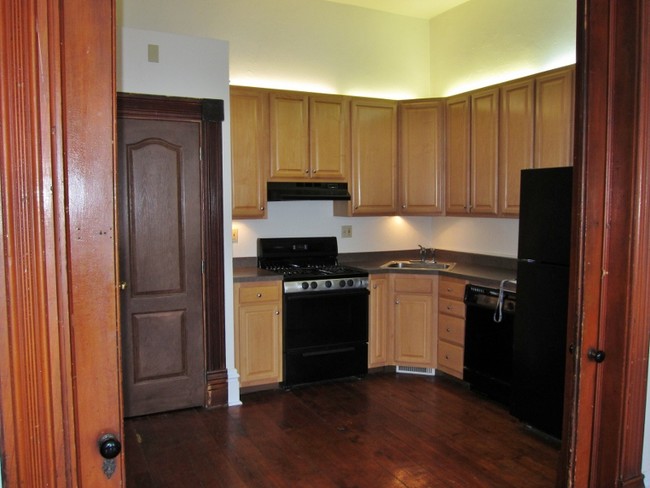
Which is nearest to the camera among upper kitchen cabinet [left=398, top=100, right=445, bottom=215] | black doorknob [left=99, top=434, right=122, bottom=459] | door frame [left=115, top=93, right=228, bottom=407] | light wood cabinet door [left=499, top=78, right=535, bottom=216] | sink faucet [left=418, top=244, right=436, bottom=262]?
black doorknob [left=99, top=434, right=122, bottom=459]

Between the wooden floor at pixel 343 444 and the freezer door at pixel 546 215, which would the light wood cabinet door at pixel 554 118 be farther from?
the wooden floor at pixel 343 444

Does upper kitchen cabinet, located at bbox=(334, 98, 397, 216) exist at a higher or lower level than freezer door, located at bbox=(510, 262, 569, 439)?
higher

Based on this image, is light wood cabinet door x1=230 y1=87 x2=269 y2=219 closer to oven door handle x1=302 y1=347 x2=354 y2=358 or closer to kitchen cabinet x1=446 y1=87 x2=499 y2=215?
oven door handle x1=302 y1=347 x2=354 y2=358

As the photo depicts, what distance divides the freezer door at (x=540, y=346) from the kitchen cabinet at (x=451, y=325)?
727 millimetres

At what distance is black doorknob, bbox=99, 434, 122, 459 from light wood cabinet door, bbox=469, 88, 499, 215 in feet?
11.9

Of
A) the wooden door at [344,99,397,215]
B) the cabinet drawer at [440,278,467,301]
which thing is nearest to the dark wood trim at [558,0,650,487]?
the cabinet drawer at [440,278,467,301]

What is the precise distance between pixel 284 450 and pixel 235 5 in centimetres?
345

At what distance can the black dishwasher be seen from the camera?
3.66 metres

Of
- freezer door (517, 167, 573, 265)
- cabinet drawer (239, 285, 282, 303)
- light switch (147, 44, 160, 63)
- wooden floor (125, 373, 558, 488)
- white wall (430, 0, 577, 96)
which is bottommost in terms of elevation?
wooden floor (125, 373, 558, 488)

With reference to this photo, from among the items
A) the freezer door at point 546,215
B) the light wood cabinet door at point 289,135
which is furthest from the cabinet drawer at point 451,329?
the light wood cabinet door at point 289,135

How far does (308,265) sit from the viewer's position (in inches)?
184

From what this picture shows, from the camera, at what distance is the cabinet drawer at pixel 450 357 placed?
417cm

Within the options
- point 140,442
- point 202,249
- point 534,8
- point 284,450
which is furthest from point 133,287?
point 534,8

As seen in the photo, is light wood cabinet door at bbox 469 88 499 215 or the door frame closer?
the door frame
